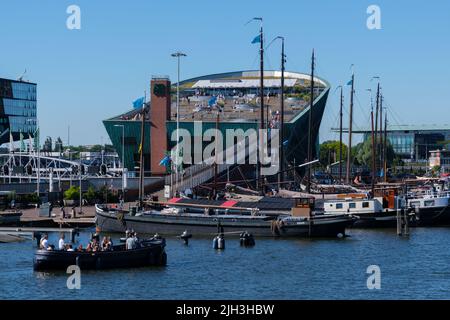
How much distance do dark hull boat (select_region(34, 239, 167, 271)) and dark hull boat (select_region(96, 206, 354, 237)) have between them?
689 inches

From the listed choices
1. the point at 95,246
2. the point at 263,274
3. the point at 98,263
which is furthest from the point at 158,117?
the point at 263,274

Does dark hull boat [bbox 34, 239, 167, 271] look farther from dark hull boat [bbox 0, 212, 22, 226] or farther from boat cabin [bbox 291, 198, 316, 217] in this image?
dark hull boat [bbox 0, 212, 22, 226]

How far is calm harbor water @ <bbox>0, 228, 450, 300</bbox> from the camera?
52281 mm

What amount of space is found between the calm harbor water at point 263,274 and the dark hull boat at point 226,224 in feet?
7.70

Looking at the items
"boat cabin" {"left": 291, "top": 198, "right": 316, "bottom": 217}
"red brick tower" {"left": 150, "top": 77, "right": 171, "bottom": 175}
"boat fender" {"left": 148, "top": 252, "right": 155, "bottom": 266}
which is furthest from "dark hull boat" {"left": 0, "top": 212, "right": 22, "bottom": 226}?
"red brick tower" {"left": 150, "top": 77, "right": 171, "bottom": 175}

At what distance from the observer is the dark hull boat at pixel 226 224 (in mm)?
Result: 79125

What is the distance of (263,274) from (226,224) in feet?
72.0

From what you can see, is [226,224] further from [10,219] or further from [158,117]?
[158,117]

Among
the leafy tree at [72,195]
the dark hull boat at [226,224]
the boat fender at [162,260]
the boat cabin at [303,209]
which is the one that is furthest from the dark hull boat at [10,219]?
the boat fender at [162,260]

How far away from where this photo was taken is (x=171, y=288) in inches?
2119

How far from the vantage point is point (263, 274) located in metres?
58.8

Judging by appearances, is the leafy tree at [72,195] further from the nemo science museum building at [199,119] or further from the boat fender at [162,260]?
the boat fender at [162,260]
